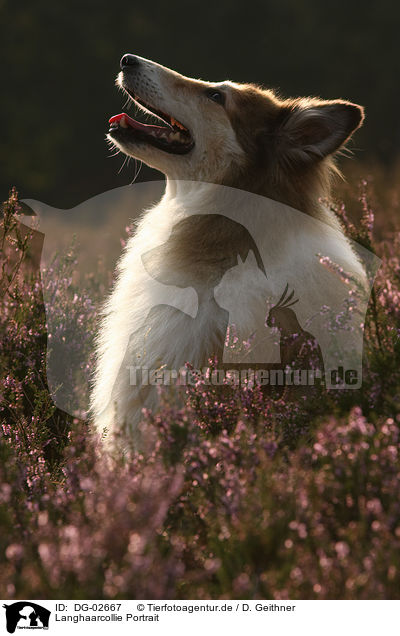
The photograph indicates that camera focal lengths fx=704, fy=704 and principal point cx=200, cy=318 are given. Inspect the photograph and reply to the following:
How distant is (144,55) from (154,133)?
12320 mm

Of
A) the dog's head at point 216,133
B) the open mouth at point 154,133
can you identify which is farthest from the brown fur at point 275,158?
the open mouth at point 154,133

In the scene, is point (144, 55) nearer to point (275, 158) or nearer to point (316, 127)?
point (275, 158)

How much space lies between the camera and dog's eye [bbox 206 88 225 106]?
14.1ft

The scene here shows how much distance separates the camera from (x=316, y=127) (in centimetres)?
392

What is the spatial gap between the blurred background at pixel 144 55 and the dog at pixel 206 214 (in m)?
11.9

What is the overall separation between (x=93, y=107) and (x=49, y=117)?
1049mm

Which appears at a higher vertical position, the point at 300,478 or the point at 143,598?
the point at 300,478

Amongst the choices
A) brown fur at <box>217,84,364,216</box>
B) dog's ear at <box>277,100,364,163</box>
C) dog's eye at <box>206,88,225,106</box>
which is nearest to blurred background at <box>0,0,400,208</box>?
dog's eye at <box>206,88,225,106</box>

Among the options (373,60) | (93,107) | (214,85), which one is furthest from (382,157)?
(214,85)

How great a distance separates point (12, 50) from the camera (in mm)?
15812

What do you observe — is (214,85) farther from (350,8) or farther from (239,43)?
(350,8)
